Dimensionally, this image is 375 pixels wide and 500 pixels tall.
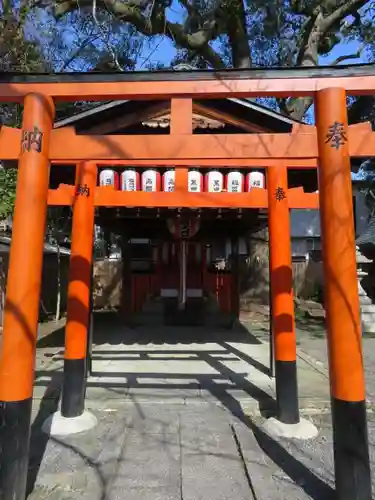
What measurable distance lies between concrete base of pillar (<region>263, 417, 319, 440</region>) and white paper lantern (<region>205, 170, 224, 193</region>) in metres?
3.38

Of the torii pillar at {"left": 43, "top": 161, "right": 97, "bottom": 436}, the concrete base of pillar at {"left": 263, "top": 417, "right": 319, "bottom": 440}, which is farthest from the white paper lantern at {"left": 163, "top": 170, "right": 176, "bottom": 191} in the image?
the concrete base of pillar at {"left": 263, "top": 417, "right": 319, "bottom": 440}

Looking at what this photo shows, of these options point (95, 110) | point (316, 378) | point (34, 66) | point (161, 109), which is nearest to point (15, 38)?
point (34, 66)

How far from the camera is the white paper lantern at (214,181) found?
6152 mm

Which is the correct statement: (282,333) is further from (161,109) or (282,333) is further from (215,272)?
(215,272)

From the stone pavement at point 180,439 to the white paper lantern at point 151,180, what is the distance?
9.88 ft

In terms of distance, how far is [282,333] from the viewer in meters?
4.93

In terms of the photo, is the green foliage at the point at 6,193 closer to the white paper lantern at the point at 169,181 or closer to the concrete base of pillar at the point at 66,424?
the white paper lantern at the point at 169,181

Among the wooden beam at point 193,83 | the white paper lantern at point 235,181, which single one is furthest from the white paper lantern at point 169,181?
the wooden beam at point 193,83

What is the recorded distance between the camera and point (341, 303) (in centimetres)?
306

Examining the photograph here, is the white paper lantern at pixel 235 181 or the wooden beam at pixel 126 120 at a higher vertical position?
the wooden beam at pixel 126 120

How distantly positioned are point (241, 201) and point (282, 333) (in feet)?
5.74

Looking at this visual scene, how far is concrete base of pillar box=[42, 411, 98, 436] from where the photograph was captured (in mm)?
4352

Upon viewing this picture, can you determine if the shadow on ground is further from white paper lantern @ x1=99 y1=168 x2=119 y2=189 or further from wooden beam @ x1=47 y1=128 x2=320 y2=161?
white paper lantern @ x1=99 y1=168 x2=119 y2=189

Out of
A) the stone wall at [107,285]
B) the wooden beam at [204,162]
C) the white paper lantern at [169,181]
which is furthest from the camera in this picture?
the stone wall at [107,285]
